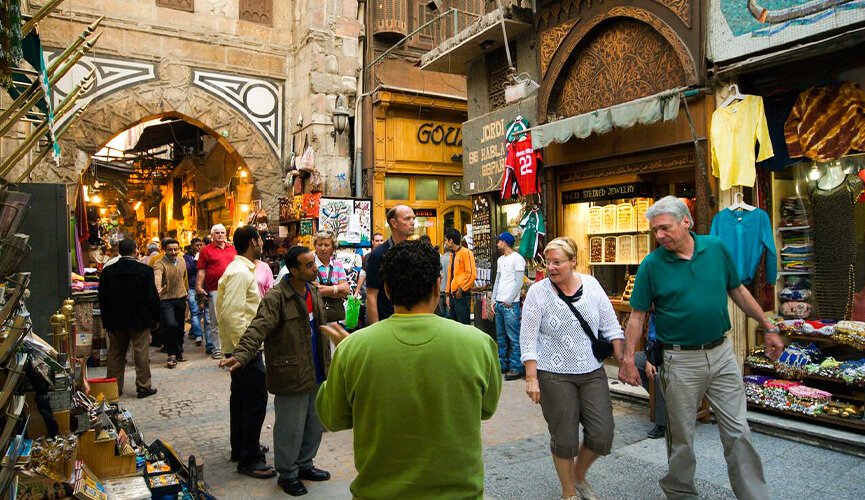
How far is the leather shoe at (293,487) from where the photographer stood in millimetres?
4215

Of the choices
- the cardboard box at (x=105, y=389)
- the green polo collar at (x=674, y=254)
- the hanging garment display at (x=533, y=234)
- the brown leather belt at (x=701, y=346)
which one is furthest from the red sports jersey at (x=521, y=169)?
the cardboard box at (x=105, y=389)

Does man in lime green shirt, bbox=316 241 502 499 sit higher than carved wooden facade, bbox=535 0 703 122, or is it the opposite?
carved wooden facade, bbox=535 0 703 122

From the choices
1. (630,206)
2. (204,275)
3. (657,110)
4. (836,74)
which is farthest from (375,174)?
(836,74)

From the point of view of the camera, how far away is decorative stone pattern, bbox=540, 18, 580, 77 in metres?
8.27

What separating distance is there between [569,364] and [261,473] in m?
2.59

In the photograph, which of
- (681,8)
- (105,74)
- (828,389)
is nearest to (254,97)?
(105,74)

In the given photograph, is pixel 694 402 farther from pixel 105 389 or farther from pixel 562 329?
pixel 105 389

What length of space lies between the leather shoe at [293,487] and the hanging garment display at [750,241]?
4575 millimetres

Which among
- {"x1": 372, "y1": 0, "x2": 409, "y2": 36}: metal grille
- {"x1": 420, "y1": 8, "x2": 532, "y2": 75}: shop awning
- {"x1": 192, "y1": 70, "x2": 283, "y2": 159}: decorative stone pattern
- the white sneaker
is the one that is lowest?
the white sneaker

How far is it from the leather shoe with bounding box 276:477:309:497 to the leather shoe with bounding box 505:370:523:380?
4214mm

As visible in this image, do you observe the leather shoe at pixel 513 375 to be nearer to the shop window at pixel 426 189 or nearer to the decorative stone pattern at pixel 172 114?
the shop window at pixel 426 189

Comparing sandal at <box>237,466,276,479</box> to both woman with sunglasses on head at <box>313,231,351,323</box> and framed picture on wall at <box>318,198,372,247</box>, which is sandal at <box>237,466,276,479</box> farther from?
framed picture on wall at <box>318,198,372,247</box>

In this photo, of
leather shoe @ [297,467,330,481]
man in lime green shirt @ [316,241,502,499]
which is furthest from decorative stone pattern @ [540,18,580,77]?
man in lime green shirt @ [316,241,502,499]

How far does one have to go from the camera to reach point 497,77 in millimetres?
10164
